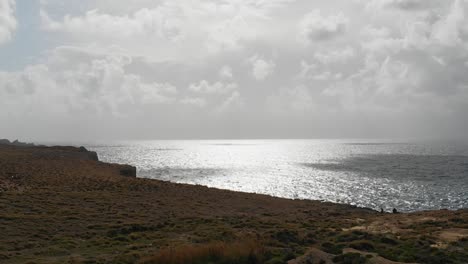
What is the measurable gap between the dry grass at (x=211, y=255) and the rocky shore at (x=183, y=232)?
4 centimetres

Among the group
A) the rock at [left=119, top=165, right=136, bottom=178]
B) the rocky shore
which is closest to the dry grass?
the rocky shore

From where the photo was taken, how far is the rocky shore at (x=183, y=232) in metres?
16.4

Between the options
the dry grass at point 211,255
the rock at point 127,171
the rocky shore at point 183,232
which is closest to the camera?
the dry grass at point 211,255

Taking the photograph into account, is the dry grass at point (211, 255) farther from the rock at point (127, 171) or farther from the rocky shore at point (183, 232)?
the rock at point (127, 171)

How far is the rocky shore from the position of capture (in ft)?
53.9

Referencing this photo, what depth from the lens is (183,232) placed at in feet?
78.3

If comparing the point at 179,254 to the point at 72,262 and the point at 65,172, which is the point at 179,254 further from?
the point at 65,172

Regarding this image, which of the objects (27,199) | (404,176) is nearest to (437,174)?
(404,176)

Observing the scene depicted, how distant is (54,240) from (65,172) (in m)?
40.6

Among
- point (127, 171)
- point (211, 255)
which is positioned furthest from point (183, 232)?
point (127, 171)

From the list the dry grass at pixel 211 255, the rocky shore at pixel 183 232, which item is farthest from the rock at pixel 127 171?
the dry grass at pixel 211 255

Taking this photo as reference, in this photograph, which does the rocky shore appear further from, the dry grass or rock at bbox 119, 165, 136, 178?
rock at bbox 119, 165, 136, 178

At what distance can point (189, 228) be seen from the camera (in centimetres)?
2522

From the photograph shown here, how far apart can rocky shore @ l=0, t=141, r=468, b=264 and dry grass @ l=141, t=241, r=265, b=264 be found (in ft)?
0.14
